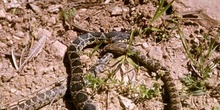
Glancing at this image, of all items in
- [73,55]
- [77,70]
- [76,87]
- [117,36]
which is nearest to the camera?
[76,87]

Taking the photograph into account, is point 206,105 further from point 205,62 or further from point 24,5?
point 24,5

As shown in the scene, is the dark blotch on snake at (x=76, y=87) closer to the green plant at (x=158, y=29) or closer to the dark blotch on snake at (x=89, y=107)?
the dark blotch on snake at (x=89, y=107)

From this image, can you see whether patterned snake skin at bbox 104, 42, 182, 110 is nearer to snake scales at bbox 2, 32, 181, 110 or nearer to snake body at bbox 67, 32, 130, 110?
snake scales at bbox 2, 32, 181, 110

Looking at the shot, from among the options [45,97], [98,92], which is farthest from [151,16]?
[45,97]

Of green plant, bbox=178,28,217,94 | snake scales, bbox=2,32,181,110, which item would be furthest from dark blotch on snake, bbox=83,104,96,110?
green plant, bbox=178,28,217,94

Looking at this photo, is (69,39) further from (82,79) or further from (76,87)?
(76,87)

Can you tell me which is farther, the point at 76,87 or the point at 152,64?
the point at 152,64

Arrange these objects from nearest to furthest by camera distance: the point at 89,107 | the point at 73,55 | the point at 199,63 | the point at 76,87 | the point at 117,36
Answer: the point at 89,107
the point at 76,87
the point at 73,55
the point at 199,63
the point at 117,36

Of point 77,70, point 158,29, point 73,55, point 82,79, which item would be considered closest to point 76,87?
point 82,79
